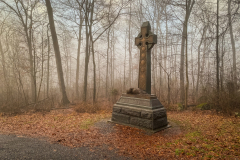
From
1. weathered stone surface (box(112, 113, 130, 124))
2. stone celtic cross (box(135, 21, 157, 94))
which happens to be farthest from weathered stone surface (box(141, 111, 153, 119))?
stone celtic cross (box(135, 21, 157, 94))

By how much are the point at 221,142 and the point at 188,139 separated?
778 millimetres

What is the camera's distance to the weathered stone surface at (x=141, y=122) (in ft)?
18.1

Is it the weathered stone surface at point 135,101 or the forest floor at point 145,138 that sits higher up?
the weathered stone surface at point 135,101

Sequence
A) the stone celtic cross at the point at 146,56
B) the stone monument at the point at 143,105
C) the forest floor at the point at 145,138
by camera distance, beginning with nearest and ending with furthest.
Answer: the forest floor at the point at 145,138, the stone monument at the point at 143,105, the stone celtic cross at the point at 146,56

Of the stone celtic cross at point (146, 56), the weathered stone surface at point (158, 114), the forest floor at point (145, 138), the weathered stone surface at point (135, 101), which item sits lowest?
the forest floor at point (145, 138)

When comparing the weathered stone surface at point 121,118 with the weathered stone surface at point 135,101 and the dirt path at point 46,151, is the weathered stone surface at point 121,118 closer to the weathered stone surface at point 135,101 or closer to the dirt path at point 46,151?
the weathered stone surface at point 135,101

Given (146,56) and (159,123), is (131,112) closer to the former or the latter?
(159,123)

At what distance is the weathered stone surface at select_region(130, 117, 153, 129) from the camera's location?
5.50 metres

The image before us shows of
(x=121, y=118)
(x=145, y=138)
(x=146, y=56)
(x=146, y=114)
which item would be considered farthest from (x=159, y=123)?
(x=146, y=56)

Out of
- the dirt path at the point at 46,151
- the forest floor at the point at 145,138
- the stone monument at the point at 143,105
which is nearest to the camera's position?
the dirt path at the point at 46,151

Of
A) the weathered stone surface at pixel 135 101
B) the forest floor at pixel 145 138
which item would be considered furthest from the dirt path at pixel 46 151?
the weathered stone surface at pixel 135 101

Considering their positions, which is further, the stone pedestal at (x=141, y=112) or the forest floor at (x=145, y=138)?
the stone pedestal at (x=141, y=112)

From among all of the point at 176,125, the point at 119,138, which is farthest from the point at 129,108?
the point at 176,125

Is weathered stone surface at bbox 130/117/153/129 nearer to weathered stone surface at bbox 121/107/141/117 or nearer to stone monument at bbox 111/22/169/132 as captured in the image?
stone monument at bbox 111/22/169/132
